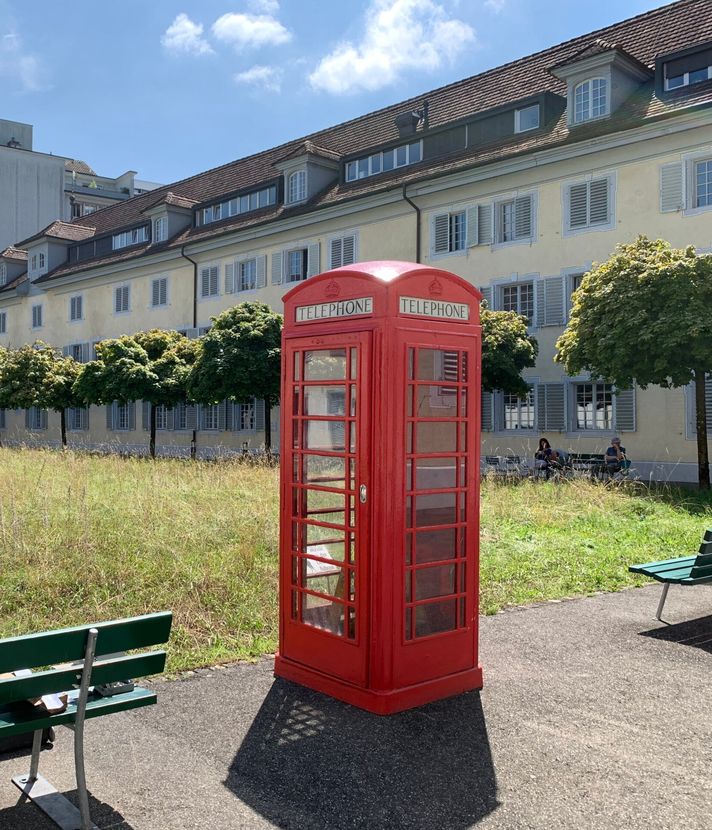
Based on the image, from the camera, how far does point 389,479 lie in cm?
510

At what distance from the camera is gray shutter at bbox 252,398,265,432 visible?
36.7 m

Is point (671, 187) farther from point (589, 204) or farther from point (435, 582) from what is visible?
point (435, 582)

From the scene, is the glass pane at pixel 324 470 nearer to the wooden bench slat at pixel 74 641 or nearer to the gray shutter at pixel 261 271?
the wooden bench slat at pixel 74 641

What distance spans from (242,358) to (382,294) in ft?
83.3

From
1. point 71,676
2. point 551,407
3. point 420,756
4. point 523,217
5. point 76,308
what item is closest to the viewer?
point 71,676

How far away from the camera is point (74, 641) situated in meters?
3.80

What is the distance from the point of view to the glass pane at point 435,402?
5.25 m

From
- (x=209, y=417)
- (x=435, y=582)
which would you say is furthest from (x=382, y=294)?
(x=209, y=417)

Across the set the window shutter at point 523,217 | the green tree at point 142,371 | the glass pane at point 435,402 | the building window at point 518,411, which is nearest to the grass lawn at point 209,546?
the glass pane at point 435,402

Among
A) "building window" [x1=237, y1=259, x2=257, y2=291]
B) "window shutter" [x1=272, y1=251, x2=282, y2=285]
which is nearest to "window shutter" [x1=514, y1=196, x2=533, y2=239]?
"window shutter" [x1=272, y1=251, x2=282, y2=285]

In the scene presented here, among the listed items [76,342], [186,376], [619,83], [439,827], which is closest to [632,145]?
[619,83]

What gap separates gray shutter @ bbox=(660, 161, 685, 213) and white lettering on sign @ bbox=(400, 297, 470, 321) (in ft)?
68.0

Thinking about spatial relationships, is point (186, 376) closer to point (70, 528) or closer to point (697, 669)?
point (70, 528)

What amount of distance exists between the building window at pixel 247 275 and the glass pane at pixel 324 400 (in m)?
32.9
